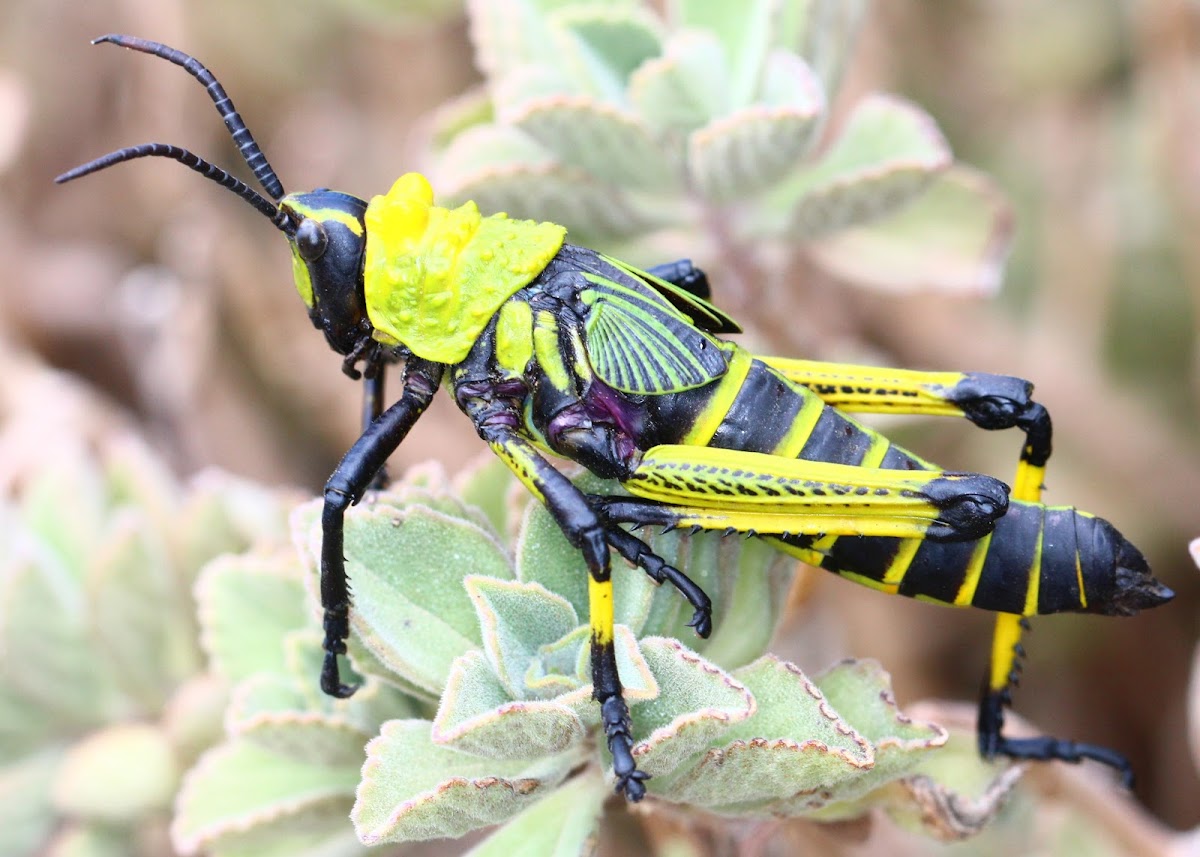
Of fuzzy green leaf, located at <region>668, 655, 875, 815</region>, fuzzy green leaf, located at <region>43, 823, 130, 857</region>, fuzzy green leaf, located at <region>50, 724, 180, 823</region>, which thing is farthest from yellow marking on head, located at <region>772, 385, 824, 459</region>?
fuzzy green leaf, located at <region>43, 823, 130, 857</region>

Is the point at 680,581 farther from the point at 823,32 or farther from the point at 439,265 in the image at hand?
the point at 823,32

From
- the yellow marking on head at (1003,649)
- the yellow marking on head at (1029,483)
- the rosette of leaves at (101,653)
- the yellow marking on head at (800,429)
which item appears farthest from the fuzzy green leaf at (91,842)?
the yellow marking on head at (1029,483)

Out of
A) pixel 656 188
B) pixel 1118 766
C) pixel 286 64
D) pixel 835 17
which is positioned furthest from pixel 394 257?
pixel 286 64

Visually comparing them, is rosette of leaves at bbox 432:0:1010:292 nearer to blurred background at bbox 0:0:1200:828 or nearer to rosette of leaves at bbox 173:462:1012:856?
blurred background at bbox 0:0:1200:828

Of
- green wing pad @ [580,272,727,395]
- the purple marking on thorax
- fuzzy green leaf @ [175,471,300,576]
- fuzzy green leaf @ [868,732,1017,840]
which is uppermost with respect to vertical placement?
green wing pad @ [580,272,727,395]

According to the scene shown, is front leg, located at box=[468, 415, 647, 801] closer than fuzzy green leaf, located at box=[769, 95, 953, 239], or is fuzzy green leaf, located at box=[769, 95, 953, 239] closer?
front leg, located at box=[468, 415, 647, 801]
